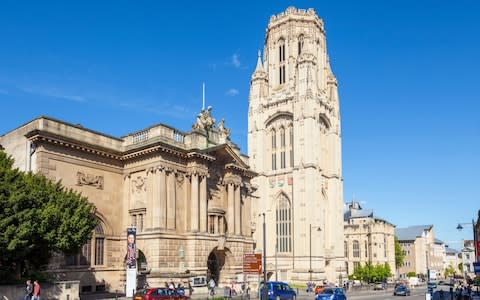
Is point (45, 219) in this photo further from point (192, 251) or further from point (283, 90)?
point (283, 90)

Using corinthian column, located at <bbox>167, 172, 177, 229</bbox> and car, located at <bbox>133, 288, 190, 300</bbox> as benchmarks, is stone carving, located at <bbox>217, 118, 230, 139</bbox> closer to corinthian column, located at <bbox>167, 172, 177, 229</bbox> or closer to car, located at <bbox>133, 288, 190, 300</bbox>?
corinthian column, located at <bbox>167, 172, 177, 229</bbox>

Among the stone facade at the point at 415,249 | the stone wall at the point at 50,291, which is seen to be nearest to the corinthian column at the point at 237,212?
the stone wall at the point at 50,291

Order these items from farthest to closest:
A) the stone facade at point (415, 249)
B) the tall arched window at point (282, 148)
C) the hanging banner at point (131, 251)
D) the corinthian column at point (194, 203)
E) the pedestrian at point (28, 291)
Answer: the stone facade at point (415, 249), the tall arched window at point (282, 148), the corinthian column at point (194, 203), the hanging banner at point (131, 251), the pedestrian at point (28, 291)

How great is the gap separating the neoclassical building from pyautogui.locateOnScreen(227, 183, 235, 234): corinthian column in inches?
35.2

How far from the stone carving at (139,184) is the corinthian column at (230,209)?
9.71 m

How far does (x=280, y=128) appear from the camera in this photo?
9669 centimetres

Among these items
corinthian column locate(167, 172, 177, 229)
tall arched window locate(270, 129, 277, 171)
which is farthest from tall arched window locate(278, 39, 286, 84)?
corinthian column locate(167, 172, 177, 229)

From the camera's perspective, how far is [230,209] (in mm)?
50656

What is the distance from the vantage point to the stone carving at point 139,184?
44.4 meters

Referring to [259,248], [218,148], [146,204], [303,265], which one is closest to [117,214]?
[146,204]

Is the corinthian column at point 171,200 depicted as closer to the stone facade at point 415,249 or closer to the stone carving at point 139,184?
the stone carving at point 139,184

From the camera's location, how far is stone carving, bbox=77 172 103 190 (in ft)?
136

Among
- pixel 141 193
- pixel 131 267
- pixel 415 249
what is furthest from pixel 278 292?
pixel 415 249

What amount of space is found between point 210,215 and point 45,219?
19.5 m
